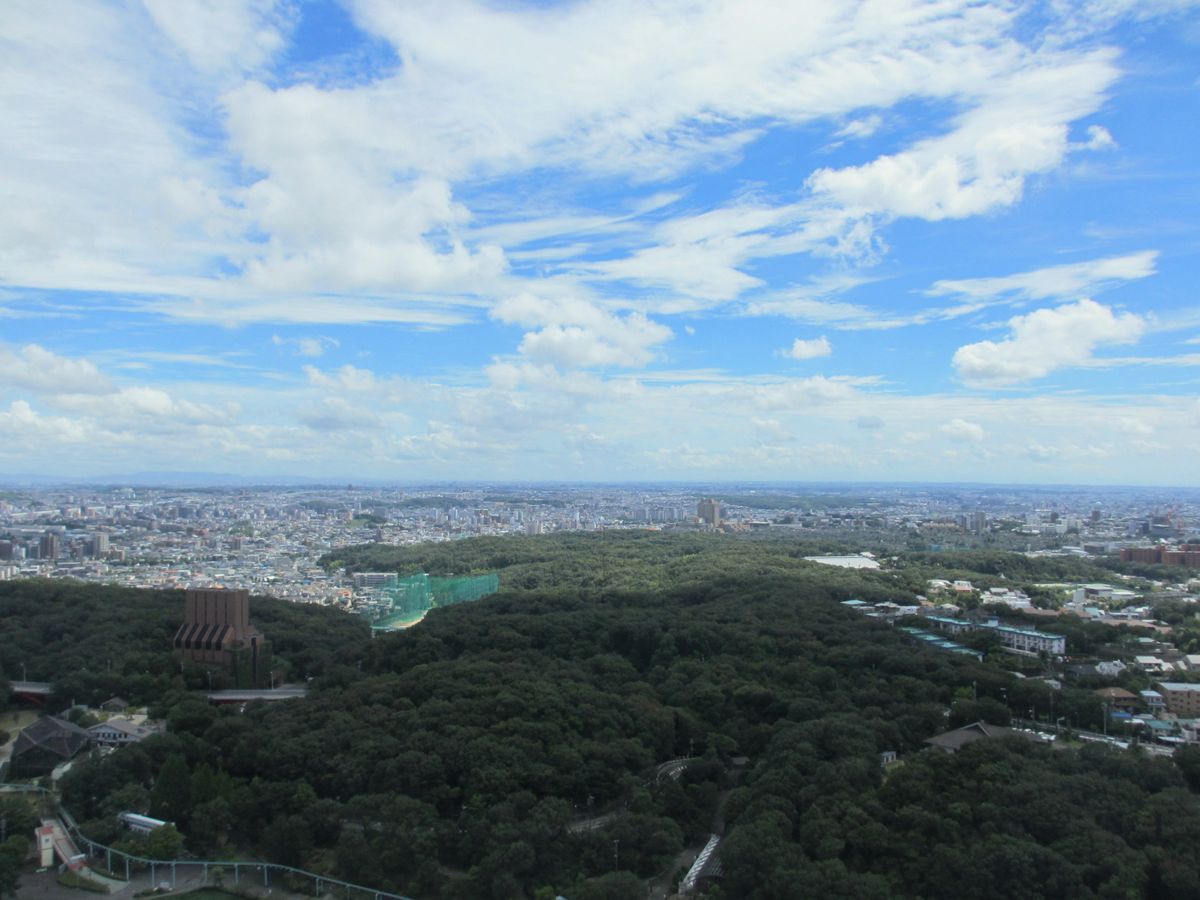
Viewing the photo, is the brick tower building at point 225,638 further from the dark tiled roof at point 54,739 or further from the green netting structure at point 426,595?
the green netting structure at point 426,595

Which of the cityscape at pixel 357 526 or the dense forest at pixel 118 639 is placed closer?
the dense forest at pixel 118 639

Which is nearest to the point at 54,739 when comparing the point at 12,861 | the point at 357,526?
the point at 12,861

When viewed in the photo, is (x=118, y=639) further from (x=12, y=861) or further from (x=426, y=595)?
(x=426, y=595)

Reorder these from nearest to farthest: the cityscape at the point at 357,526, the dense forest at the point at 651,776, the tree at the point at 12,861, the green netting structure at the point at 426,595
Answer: the dense forest at the point at 651,776, the tree at the point at 12,861, the green netting structure at the point at 426,595, the cityscape at the point at 357,526

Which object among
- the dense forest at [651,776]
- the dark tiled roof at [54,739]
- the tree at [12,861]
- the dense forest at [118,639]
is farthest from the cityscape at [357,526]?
the tree at [12,861]

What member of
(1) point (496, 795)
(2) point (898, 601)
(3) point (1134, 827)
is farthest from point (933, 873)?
(2) point (898, 601)

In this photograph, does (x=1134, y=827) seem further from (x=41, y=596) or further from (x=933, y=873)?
(x=41, y=596)
